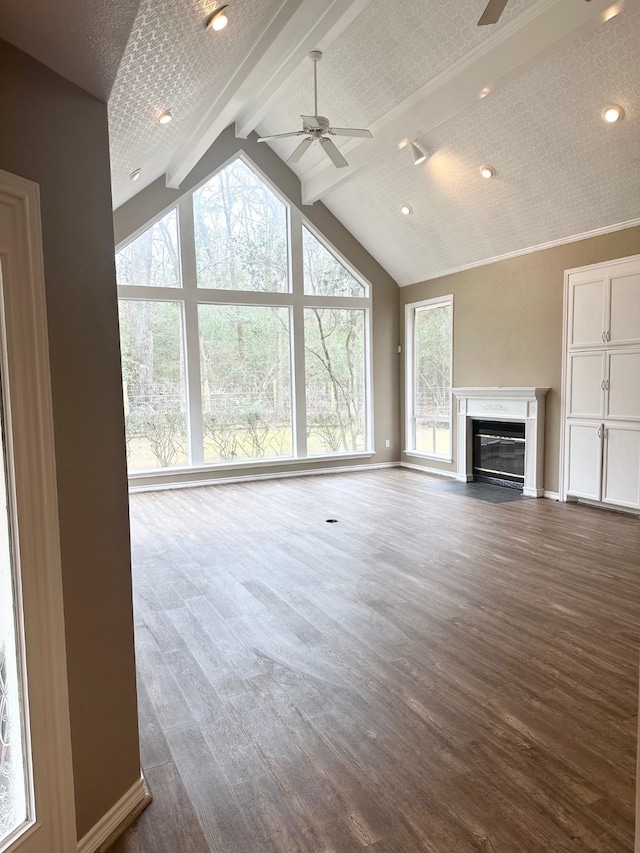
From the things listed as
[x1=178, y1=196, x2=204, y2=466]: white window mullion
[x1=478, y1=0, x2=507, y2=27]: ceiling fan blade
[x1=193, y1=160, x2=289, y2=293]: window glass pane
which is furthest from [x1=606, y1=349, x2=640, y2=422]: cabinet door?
[x1=178, y1=196, x2=204, y2=466]: white window mullion

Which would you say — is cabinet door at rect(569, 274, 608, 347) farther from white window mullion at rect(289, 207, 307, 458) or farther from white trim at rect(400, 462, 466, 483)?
white window mullion at rect(289, 207, 307, 458)

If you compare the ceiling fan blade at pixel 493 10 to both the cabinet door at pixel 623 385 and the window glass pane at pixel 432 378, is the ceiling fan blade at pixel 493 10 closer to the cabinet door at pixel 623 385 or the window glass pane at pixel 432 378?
the cabinet door at pixel 623 385

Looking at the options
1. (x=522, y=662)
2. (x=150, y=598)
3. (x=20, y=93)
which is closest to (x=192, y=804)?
(x=522, y=662)

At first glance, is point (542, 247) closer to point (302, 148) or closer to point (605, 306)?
point (605, 306)

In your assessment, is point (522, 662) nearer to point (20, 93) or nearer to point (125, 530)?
point (125, 530)

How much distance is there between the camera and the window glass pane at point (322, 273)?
8219 mm

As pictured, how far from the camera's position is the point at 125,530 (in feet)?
5.88

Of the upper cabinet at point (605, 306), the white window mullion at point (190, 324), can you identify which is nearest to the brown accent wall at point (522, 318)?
the upper cabinet at point (605, 306)

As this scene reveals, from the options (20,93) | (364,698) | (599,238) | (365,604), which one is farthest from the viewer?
(599,238)

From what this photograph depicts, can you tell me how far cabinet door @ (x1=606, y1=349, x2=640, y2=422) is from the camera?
5363 millimetres

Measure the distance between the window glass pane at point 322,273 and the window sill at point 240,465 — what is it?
2.54 meters

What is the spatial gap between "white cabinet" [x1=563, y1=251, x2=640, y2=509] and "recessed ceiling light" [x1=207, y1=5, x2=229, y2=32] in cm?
432

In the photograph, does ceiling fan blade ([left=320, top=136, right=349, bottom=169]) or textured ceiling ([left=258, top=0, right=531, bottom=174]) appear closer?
textured ceiling ([left=258, top=0, right=531, bottom=174])

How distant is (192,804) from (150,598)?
1957 mm
